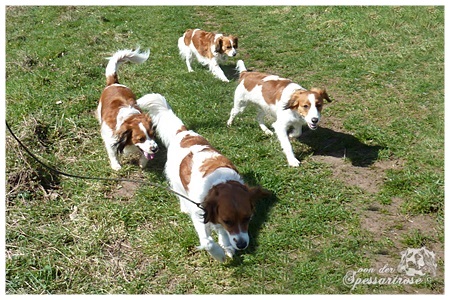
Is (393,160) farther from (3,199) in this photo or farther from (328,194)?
(3,199)

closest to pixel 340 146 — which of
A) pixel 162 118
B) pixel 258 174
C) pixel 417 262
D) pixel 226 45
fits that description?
pixel 258 174

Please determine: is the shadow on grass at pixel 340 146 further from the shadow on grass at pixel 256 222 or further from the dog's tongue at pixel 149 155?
the dog's tongue at pixel 149 155

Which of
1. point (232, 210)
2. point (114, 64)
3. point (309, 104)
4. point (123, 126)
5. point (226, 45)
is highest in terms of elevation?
point (232, 210)

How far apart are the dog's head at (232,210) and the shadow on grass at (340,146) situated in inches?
96.4

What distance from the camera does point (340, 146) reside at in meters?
6.30

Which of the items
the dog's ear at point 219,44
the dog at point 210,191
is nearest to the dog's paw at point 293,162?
the dog at point 210,191

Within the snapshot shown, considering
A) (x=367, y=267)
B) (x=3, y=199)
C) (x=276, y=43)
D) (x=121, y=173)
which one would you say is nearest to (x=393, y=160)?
(x=367, y=267)

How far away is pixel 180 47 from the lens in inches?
419

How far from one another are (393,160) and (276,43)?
19.0ft

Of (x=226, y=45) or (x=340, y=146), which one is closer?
(x=340, y=146)

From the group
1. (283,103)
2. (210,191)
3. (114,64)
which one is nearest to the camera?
(210,191)

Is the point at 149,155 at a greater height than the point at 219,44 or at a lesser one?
greater

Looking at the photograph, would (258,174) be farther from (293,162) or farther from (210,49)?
(210,49)

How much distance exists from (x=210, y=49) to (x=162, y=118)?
4.65 m
